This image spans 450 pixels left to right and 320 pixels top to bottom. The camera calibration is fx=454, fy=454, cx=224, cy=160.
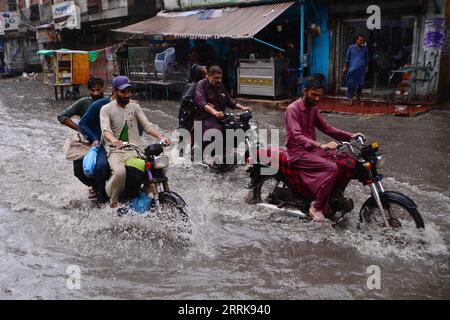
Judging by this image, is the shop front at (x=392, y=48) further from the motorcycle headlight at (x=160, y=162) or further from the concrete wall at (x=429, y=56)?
the motorcycle headlight at (x=160, y=162)

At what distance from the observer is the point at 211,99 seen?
276 inches

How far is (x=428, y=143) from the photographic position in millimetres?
8641

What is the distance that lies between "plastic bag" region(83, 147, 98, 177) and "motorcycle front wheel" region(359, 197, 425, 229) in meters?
3.03

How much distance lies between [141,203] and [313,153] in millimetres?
1971

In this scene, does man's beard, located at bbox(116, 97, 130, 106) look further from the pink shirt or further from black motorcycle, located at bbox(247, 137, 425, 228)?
the pink shirt

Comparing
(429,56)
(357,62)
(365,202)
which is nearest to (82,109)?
(365,202)

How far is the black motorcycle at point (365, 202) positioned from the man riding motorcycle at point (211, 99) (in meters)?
1.58

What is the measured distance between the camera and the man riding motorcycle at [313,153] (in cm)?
471

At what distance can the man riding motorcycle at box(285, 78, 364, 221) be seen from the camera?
4715 mm

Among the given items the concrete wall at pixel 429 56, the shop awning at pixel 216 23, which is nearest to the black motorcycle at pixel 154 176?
the shop awning at pixel 216 23

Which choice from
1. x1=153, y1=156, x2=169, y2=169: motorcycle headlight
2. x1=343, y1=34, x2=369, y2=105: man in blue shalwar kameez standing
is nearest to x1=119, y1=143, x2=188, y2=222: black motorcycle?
x1=153, y1=156, x2=169, y2=169: motorcycle headlight

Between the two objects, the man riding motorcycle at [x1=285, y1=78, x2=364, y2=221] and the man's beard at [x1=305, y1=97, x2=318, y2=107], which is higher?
the man's beard at [x1=305, y1=97, x2=318, y2=107]
